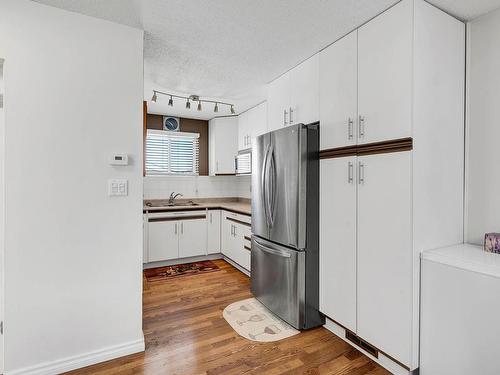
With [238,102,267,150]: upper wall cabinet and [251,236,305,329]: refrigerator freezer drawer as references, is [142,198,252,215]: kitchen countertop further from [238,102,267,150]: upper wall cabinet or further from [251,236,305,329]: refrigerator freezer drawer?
[238,102,267,150]: upper wall cabinet

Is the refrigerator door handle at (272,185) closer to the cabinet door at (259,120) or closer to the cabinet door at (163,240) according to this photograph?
the cabinet door at (259,120)

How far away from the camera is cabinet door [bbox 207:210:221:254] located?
438 cm

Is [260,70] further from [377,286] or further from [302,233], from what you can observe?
[377,286]

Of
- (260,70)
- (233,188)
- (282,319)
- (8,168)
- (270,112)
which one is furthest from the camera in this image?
(233,188)

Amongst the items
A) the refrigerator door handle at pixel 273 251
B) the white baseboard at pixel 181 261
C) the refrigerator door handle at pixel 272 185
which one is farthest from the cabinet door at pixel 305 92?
the white baseboard at pixel 181 261

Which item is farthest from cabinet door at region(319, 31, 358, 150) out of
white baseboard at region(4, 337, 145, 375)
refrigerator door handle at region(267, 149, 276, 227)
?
white baseboard at region(4, 337, 145, 375)

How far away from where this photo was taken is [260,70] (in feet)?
9.15

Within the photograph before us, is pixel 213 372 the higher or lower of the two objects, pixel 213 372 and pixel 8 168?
the lower

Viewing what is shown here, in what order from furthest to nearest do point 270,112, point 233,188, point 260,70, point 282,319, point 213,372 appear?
point 233,188, point 270,112, point 260,70, point 282,319, point 213,372

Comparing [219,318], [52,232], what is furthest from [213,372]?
[52,232]

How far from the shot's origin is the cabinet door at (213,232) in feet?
14.4

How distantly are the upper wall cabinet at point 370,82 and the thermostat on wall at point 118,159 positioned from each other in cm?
158

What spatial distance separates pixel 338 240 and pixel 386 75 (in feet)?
4.09

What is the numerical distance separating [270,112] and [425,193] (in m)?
1.82
